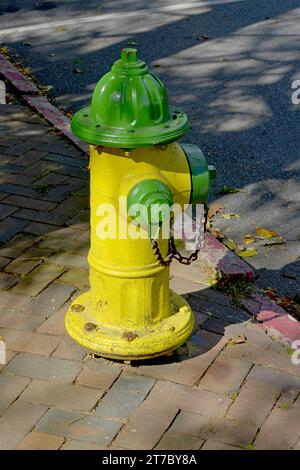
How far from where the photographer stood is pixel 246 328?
4.13 m

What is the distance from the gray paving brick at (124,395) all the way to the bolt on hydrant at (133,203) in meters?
0.11

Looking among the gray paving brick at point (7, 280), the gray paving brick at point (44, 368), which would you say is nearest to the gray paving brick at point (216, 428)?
the gray paving brick at point (44, 368)

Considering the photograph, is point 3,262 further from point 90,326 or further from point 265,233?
point 265,233

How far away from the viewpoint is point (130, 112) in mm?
3408

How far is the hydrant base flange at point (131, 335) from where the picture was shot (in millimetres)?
3705

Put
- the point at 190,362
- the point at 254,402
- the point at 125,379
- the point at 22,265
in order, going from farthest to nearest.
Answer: the point at 22,265
the point at 190,362
the point at 125,379
the point at 254,402

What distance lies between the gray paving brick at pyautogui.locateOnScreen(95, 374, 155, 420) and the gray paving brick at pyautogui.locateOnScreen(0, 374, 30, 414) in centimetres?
36

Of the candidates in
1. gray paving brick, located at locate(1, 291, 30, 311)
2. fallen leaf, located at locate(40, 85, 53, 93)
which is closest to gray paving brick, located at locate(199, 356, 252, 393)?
gray paving brick, located at locate(1, 291, 30, 311)

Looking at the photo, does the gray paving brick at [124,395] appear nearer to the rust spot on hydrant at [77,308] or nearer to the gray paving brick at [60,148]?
the rust spot on hydrant at [77,308]

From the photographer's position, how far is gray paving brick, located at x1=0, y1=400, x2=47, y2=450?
3.37 metres

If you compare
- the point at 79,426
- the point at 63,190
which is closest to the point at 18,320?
the point at 79,426

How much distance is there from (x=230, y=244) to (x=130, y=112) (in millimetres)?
1732
